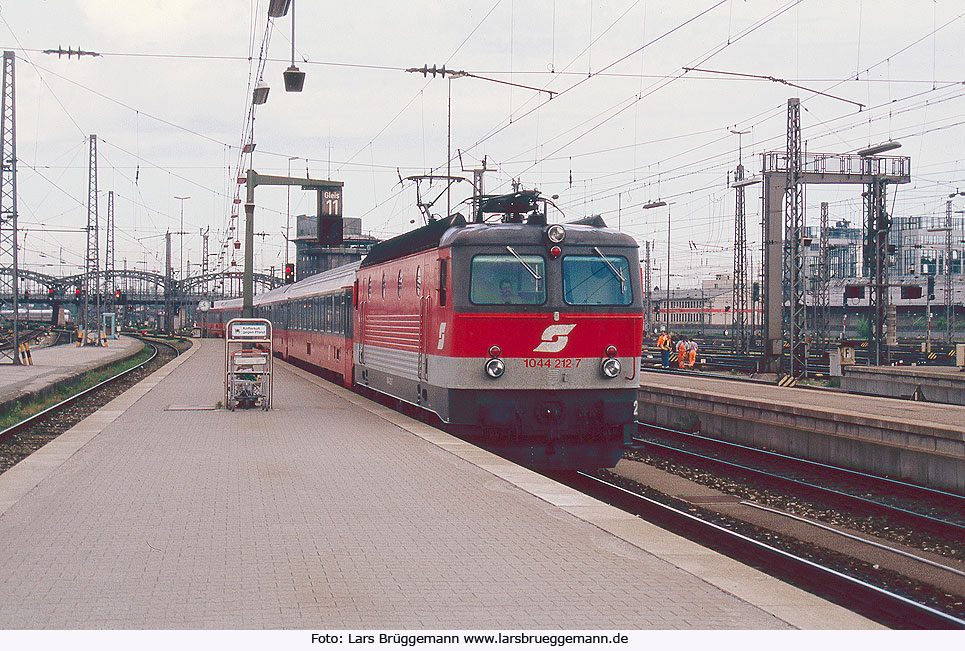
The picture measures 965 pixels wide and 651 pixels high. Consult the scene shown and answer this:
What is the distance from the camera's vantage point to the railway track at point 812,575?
6.79 metres

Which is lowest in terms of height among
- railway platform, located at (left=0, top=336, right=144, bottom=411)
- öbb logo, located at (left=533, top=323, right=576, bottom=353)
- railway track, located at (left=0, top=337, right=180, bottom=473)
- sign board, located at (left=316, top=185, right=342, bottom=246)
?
railway track, located at (left=0, top=337, right=180, bottom=473)

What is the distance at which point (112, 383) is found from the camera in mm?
29984

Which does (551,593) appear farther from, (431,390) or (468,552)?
→ (431,390)

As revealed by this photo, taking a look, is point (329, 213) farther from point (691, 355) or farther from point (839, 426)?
point (691, 355)

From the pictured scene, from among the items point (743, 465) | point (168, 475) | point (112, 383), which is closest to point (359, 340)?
point (743, 465)

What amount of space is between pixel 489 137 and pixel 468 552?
76.5ft

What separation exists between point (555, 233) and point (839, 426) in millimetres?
5750

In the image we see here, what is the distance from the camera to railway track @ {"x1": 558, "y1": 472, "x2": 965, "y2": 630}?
6791 mm

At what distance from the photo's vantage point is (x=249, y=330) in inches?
695

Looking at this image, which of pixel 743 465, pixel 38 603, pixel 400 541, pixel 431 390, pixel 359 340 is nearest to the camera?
pixel 38 603

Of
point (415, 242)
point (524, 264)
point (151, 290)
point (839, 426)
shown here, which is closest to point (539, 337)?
point (524, 264)

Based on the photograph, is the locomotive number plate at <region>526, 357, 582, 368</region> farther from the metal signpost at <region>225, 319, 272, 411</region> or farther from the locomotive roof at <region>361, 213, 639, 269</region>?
the metal signpost at <region>225, 319, 272, 411</region>

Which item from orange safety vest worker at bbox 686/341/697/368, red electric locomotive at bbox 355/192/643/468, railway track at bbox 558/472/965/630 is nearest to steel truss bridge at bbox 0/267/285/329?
orange safety vest worker at bbox 686/341/697/368

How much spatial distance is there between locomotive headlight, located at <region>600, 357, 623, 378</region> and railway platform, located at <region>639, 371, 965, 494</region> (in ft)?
13.7
